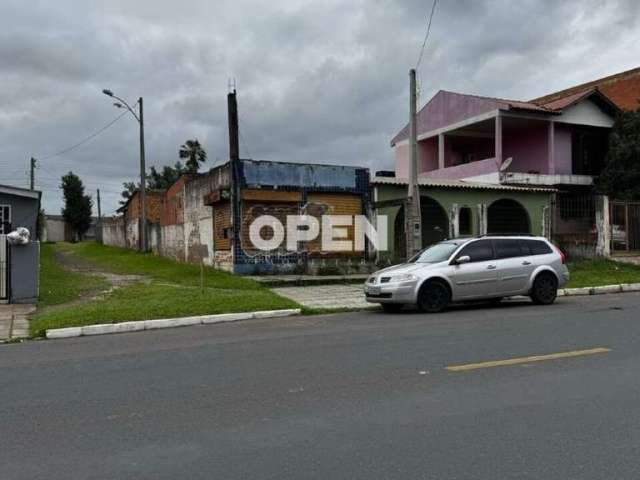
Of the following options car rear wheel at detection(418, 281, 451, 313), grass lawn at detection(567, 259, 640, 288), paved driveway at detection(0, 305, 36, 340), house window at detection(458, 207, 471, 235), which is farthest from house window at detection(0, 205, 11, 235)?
grass lawn at detection(567, 259, 640, 288)

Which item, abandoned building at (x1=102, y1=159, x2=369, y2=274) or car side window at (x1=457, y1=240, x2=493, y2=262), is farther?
abandoned building at (x1=102, y1=159, x2=369, y2=274)

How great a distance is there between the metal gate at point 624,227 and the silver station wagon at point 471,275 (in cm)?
1068

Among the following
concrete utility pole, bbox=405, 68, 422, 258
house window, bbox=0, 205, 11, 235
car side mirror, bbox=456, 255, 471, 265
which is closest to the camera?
car side mirror, bbox=456, 255, 471, 265

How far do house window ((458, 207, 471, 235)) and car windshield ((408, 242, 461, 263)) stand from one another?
9479 mm

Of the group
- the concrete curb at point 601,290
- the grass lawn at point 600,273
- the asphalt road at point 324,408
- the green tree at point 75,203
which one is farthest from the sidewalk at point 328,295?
the green tree at point 75,203

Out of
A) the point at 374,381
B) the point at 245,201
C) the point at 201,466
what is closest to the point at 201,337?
the point at 374,381

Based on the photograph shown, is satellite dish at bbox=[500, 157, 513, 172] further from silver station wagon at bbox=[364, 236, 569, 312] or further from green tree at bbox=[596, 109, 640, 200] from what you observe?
silver station wagon at bbox=[364, 236, 569, 312]

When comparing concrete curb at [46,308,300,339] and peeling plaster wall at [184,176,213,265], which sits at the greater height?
peeling plaster wall at [184,176,213,265]

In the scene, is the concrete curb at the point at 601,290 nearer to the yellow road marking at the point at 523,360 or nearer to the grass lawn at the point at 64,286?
the yellow road marking at the point at 523,360

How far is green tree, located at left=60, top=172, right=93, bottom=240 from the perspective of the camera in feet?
220

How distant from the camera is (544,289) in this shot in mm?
13047

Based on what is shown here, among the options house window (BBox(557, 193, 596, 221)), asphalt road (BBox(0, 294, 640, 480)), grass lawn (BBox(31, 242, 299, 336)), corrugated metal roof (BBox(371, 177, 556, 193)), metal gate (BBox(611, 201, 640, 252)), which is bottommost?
asphalt road (BBox(0, 294, 640, 480))

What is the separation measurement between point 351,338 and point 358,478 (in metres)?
5.24

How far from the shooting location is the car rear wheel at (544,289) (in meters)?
13.0
